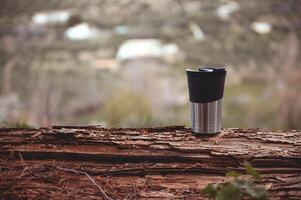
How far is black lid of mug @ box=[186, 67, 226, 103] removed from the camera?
3.76ft

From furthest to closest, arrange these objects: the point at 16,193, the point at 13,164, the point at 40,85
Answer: the point at 40,85, the point at 13,164, the point at 16,193

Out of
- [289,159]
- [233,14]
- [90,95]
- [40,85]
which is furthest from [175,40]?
[289,159]

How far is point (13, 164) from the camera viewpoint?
104 cm

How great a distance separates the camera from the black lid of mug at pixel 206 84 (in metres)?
1.15

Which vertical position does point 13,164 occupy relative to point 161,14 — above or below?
below

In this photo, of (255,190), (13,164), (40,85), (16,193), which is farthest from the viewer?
(40,85)

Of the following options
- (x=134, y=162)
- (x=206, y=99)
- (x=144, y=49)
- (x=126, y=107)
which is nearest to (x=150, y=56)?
(x=144, y=49)

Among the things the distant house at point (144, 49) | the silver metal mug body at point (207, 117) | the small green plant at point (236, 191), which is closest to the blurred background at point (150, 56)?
the distant house at point (144, 49)

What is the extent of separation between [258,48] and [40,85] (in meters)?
2.29

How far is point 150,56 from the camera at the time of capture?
3.69 m

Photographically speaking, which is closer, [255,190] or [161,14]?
[255,190]

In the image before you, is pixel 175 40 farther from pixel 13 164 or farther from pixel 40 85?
pixel 13 164

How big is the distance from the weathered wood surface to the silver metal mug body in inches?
1.4

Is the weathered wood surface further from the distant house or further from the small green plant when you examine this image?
the distant house
